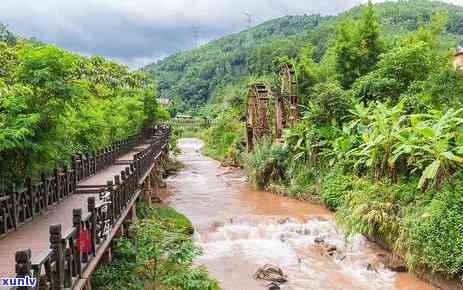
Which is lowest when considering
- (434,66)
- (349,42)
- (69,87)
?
(69,87)

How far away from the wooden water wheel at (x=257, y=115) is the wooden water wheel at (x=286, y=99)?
1429mm

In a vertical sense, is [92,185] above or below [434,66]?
below

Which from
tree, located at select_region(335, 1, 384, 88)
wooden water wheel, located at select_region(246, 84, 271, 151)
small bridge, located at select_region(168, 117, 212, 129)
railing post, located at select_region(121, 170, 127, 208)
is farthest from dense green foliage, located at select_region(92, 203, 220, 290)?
small bridge, located at select_region(168, 117, 212, 129)

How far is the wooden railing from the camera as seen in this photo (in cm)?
862

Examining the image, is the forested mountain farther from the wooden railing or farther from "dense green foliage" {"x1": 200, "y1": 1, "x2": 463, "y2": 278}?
the wooden railing

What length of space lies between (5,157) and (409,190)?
1054 cm

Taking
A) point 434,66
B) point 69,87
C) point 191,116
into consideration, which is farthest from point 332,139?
point 191,116

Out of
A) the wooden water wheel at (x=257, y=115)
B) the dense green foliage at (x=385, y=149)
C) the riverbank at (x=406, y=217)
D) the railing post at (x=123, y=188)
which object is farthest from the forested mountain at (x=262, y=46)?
the railing post at (x=123, y=188)

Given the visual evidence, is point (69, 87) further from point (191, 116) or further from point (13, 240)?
point (191, 116)

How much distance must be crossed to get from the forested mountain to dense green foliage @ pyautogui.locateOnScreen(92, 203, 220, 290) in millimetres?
25145

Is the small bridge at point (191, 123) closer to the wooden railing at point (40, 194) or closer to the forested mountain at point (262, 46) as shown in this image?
the forested mountain at point (262, 46)

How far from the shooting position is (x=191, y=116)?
78.4m

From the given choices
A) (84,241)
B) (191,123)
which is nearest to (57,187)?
(84,241)

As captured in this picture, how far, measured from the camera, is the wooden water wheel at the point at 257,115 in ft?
103
